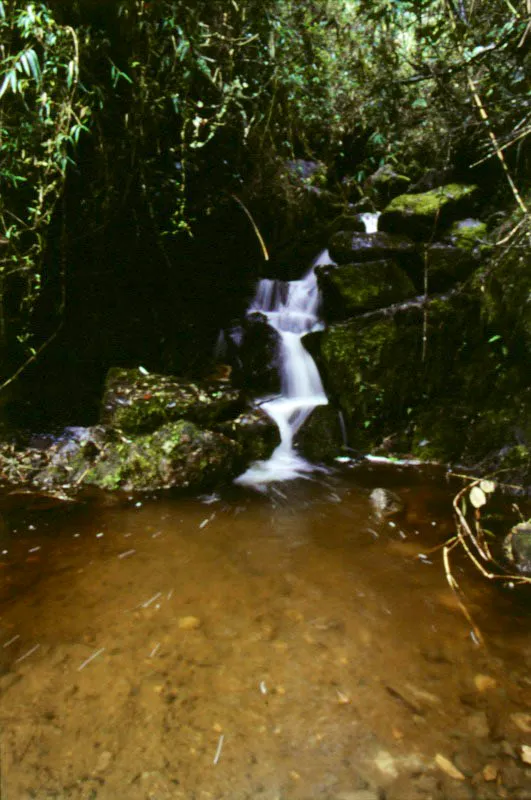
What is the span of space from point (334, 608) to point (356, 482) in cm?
227

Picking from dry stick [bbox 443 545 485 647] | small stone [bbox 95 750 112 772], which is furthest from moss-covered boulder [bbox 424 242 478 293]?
small stone [bbox 95 750 112 772]

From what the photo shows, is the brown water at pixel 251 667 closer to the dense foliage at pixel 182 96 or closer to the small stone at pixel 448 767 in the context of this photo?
the small stone at pixel 448 767

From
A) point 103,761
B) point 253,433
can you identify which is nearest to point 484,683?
point 103,761

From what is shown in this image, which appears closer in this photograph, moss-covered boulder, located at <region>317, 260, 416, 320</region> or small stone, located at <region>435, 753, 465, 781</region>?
small stone, located at <region>435, 753, 465, 781</region>

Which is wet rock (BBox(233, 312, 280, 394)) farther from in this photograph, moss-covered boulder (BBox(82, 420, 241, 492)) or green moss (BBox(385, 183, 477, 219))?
green moss (BBox(385, 183, 477, 219))

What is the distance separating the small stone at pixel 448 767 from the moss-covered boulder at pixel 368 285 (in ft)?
17.4

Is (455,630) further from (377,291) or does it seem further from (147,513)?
(377,291)

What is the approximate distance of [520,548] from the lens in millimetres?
3223

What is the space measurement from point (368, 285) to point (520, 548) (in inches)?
164

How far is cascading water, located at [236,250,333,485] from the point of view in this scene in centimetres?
545

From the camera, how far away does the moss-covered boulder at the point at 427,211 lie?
710 cm

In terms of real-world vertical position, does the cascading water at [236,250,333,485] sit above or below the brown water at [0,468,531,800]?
above

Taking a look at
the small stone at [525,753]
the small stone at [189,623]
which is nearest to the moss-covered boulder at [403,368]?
the small stone at [189,623]

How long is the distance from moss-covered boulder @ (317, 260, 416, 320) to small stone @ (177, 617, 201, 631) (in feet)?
15.9
